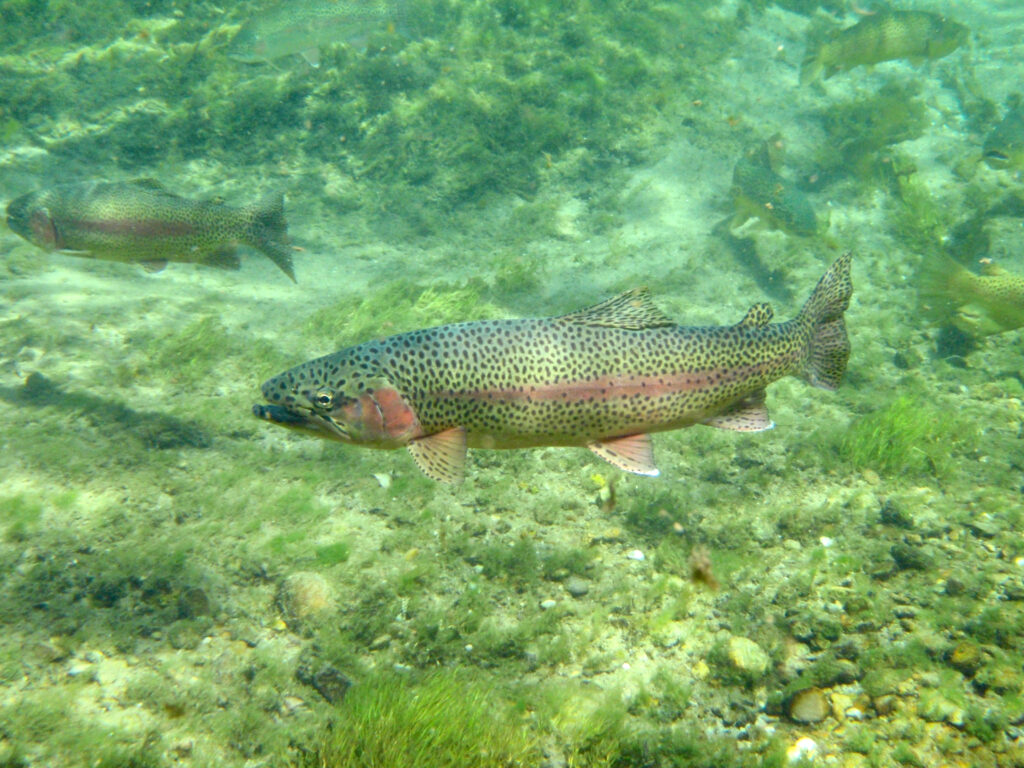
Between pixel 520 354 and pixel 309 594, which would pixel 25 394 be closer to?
pixel 309 594

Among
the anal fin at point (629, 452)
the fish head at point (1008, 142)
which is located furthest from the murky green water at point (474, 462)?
the anal fin at point (629, 452)

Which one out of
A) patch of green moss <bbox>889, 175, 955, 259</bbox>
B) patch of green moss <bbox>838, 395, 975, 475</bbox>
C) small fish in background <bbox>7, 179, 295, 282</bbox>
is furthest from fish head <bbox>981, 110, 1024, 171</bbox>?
small fish in background <bbox>7, 179, 295, 282</bbox>

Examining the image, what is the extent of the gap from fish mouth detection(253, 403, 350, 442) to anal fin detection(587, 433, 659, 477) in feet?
5.67

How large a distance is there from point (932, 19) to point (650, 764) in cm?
1517

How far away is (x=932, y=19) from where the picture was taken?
11469mm

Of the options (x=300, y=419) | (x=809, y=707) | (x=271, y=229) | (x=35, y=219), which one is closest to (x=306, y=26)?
(x=271, y=229)

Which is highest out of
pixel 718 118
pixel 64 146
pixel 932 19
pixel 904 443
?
pixel 932 19

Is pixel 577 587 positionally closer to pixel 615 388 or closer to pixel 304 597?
pixel 615 388

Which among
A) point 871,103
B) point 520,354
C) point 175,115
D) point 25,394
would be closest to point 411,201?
point 175,115

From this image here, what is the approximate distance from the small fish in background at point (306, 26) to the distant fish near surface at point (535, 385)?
31.8 ft

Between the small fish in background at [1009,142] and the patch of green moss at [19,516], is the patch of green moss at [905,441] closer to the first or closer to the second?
the patch of green moss at [19,516]

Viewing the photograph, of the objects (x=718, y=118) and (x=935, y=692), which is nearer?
(x=935, y=692)

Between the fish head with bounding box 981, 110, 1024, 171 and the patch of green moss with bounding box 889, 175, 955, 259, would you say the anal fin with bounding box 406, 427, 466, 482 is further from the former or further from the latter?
the fish head with bounding box 981, 110, 1024, 171

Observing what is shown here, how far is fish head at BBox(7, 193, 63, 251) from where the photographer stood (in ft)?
18.0
